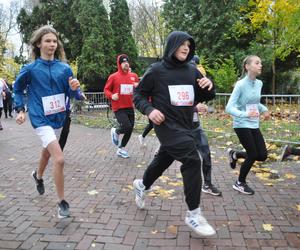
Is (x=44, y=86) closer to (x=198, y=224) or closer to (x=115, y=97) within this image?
(x=198, y=224)

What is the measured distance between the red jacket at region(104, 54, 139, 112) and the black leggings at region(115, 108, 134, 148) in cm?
10

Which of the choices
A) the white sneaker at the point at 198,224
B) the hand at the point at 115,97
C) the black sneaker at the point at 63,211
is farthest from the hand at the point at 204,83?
the hand at the point at 115,97

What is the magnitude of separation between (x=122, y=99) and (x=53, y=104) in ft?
10.5

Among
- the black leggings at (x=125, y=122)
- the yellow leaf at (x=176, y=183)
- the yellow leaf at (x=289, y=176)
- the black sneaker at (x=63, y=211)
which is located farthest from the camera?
the black leggings at (x=125, y=122)

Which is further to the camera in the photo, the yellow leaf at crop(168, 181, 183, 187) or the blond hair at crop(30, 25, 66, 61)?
the yellow leaf at crop(168, 181, 183, 187)

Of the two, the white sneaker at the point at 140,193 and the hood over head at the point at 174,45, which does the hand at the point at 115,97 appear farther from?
the hood over head at the point at 174,45

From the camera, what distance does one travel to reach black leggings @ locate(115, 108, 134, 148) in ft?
25.3

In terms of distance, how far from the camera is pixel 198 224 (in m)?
3.83

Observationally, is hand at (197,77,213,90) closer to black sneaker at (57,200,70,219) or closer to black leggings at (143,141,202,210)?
black leggings at (143,141,202,210)

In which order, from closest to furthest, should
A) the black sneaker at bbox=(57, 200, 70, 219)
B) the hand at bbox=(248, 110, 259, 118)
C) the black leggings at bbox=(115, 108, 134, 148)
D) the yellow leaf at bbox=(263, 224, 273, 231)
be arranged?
the yellow leaf at bbox=(263, 224, 273, 231)
the black sneaker at bbox=(57, 200, 70, 219)
the hand at bbox=(248, 110, 259, 118)
the black leggings at bbox=(115, 108, 134, 148)

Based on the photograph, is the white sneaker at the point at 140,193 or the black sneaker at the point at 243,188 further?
the black sneaker at the point at 243,188

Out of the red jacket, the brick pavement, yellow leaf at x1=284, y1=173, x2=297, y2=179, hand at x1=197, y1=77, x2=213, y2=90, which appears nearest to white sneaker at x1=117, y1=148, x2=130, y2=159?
the brick pavement

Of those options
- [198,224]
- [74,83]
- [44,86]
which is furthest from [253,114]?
[44,86]

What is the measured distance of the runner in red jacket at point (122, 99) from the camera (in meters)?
7.75
